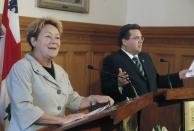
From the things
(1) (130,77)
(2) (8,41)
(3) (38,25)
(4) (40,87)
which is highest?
(3) (38,25)

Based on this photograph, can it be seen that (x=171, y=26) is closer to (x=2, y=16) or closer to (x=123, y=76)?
(x=123, y=76)

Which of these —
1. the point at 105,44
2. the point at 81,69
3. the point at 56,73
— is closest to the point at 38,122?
the point at 56,73

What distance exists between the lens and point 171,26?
421 cm

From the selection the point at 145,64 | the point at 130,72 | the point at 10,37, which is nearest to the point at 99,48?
the point at 145,64

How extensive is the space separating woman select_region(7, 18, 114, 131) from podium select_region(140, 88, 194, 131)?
0.41 m

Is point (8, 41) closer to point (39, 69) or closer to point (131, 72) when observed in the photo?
point (39, 69)

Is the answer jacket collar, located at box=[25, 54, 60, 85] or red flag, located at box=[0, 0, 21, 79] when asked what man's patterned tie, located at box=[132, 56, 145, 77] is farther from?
jacket collar, located at box=[25, 54, 60, 85]

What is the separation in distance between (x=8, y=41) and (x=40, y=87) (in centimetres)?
71

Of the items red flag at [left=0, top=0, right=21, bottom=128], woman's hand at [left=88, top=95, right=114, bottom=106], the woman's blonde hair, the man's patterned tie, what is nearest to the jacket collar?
the woman's blonde hair

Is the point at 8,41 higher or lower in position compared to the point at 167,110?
higher

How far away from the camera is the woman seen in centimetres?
200

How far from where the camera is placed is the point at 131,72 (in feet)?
10.8

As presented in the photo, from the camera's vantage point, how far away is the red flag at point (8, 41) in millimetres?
2652

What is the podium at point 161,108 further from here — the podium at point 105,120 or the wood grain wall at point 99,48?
A: the wood grain wall at point 99,48
